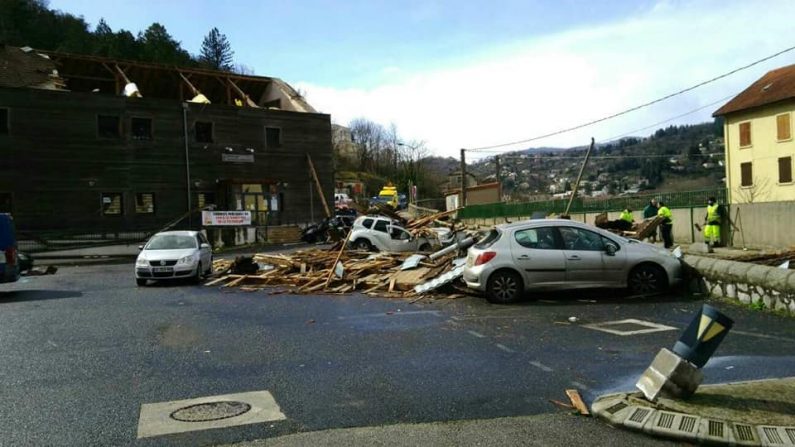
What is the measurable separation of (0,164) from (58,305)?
25.3 meters

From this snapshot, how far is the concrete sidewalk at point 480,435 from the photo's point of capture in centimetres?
470

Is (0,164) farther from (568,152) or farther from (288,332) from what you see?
(568,152)

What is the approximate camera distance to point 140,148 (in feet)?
124

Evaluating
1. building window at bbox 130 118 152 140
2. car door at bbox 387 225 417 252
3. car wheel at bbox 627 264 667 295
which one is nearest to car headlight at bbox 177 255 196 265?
car door at bbox 387 225 417 252

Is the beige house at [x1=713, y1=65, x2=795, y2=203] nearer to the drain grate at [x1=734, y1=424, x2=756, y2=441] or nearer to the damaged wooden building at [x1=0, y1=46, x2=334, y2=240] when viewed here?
the damaged wooden building at [x1=0, y1=46, x2=334, y2=240]

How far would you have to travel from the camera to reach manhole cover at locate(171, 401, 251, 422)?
17.5ft

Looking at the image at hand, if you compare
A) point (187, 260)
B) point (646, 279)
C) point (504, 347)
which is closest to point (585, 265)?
point (646, 279)

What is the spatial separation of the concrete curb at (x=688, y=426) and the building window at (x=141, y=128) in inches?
1469

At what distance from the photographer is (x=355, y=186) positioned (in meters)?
89.8

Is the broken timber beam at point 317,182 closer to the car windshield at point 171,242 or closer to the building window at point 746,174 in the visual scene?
the car windshield at point 171,242

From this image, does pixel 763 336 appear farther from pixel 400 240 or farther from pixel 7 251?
pixel 400 240

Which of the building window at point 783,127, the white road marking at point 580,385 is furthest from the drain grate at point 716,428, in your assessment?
the building window at point 783,127

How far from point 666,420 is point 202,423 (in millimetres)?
3738

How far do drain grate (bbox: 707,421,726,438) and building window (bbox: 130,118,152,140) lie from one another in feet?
125
